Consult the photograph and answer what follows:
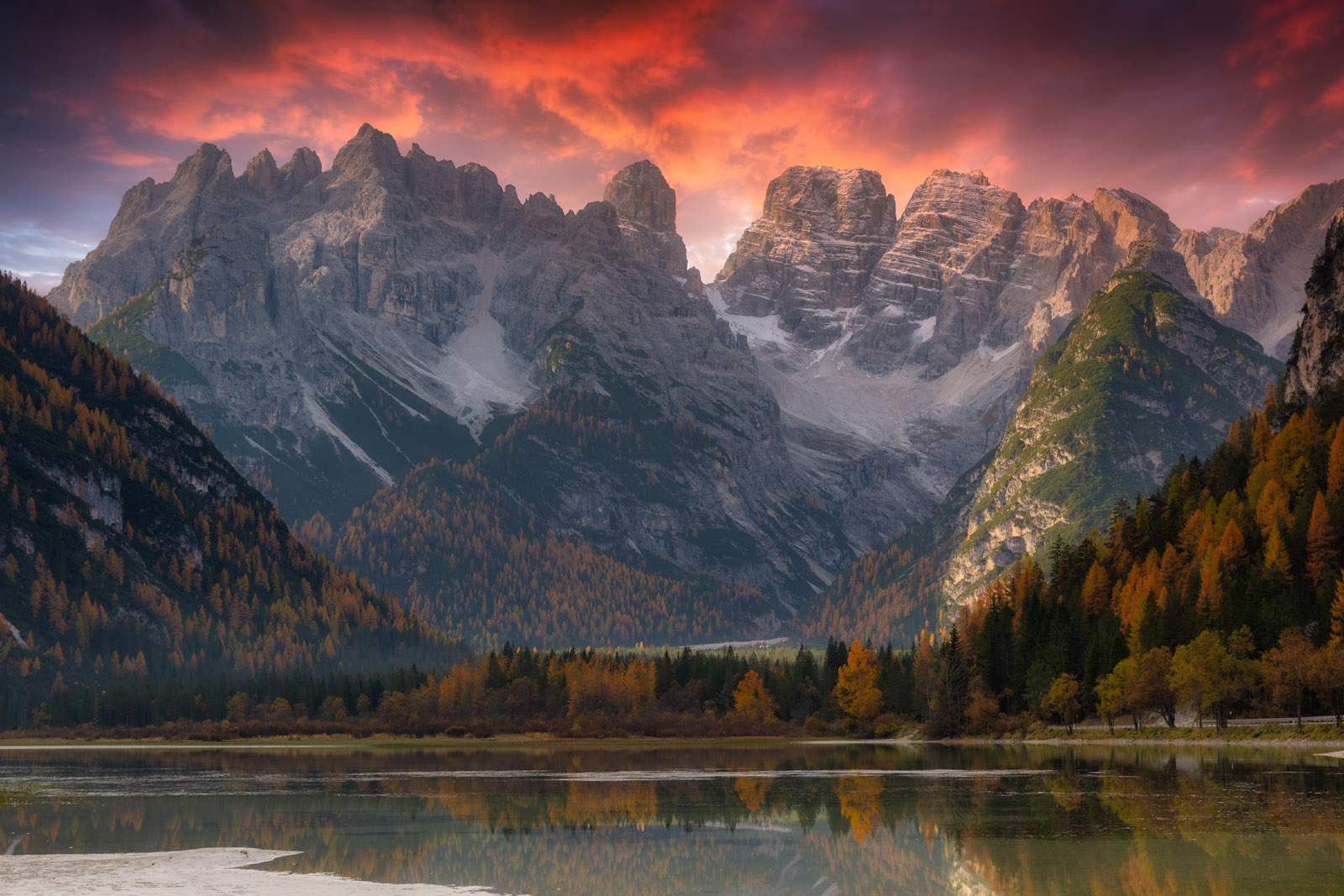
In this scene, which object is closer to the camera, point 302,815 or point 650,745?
point 302,815

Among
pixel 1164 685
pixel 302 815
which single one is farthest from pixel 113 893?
pixel 1164 685

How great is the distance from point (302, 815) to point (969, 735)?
113 metres

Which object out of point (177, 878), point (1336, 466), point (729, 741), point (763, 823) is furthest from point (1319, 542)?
point (177, 878)

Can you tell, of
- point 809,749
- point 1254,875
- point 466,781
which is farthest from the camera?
point 809,749

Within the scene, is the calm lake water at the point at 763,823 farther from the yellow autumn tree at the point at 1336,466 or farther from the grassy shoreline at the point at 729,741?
the yellow autumn tree at the point at 1336,466

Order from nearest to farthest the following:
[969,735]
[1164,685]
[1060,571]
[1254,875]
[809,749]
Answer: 1. [1254,875]
2. [1164,685]
3. [809,749]
4. [969,735]
5. [1060,571]

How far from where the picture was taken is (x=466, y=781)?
10162cm

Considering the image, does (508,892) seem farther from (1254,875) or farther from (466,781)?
(466,781)

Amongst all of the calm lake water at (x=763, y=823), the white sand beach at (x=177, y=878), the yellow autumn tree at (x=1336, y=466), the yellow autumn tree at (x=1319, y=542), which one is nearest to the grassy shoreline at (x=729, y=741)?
the calm lake water at (x=763, y=823)

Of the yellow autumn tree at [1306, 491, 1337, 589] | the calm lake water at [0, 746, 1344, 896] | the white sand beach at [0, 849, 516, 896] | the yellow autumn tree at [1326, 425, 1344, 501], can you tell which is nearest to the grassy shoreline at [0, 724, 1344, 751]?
the calm lake water at [0, 746, 1344, 896]

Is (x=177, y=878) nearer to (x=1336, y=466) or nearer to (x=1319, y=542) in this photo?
(x=1319, y=542)

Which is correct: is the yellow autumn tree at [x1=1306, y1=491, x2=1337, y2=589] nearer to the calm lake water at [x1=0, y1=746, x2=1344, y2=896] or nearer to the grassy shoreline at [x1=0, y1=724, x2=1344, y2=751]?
the grassy shoreline at [x1=0, y1=724, x2=1344, y2=751]

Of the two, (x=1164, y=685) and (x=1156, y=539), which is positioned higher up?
(x=1156, y=539)

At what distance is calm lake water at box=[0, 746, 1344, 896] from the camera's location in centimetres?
5000
